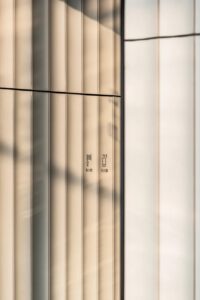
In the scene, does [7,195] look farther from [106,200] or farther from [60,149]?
[106,200]

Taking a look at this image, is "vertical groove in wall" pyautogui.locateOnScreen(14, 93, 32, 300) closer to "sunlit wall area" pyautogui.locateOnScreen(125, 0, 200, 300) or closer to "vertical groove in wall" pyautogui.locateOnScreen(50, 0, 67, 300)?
"vertical groove in wall" pyautogui.locateOnScreen(50, 0, 67, 300)

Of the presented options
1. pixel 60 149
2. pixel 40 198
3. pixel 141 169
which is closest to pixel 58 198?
pixel 40 198

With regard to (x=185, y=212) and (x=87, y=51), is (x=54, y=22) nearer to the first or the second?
(x=87, y=51)

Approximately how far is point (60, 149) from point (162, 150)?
0.36 m

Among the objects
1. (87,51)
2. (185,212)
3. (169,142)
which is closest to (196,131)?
(169,142)

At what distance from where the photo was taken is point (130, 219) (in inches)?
61.9

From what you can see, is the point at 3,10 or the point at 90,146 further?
the point at 90,146

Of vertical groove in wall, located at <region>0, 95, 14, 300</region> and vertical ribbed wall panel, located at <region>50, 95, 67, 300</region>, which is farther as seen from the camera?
vertical ribbed wall panel, located at <region>50, 95, 67, 300</region>

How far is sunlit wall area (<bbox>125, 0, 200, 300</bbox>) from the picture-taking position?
147cm

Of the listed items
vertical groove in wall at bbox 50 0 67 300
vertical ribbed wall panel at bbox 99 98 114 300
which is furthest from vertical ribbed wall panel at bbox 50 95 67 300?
vertical ribbed wall panel at bbox 99 98 114 300

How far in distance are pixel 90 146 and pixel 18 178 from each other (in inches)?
11.7

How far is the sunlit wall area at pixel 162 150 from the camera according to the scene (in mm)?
1474

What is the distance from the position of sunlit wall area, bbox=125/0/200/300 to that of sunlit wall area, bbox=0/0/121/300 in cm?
7

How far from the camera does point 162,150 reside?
151cm
